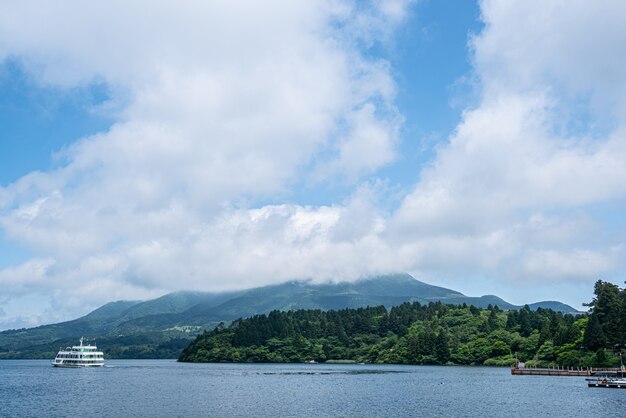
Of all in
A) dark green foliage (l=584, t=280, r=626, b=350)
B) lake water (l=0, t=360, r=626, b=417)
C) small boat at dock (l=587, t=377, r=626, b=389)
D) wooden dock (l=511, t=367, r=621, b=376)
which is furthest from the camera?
dark green foliage (l=584, t=280, r=626, b=350)

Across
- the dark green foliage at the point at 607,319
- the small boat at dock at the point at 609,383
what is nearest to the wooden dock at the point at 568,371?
the dark green foliage at the point at 607,319

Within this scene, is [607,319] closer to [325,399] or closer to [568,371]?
[568,371]

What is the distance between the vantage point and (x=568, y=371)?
434ft

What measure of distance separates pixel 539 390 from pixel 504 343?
8820 centimetres

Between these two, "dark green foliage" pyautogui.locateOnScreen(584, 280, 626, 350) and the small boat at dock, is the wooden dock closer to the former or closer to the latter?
"dark green foliage" pyautogui.locateOnScreen(584, 280, 626, 350)

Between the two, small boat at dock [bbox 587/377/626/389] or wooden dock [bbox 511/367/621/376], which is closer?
small boat at dock [bbox 587/377/626/389]

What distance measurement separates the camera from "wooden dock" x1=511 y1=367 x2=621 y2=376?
4788 inches

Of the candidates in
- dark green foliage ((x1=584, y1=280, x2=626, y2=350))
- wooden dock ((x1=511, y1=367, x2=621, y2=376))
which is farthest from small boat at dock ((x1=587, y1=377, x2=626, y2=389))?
dark green foliage ((x1=584, y1=280, x2=626, y2=350))

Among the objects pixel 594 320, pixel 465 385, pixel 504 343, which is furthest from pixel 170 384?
pixel 504 343

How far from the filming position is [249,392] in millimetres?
98562

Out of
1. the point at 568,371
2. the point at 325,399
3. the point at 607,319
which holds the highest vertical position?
the point at 607,319

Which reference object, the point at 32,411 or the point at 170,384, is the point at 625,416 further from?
the point at 170,384

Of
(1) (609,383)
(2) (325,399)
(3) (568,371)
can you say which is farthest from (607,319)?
(2) (325,399)

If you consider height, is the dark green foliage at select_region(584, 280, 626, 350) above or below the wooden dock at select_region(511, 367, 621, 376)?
above
